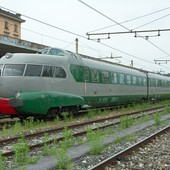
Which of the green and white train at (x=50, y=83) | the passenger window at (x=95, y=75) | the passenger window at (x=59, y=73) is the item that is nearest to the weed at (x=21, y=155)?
the green and white train at (x=50, y=83)

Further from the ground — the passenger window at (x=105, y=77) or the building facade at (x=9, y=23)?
the building facade at (x=9, y=23)

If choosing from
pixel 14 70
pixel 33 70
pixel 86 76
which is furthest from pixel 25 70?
pixel 86 76

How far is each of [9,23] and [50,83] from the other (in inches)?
2467

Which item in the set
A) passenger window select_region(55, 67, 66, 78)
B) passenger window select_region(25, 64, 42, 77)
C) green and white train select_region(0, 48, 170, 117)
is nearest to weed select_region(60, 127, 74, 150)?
green and white train select_region(0, 48, 170, 117)

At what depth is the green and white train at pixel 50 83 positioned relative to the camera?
13.8 meters

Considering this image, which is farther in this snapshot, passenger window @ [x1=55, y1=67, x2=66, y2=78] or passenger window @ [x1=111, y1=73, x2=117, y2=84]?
passenger window @ [x1=111, y1=73, x2=117, y2=84]

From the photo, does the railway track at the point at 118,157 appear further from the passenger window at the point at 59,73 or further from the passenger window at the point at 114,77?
the passenger window at the point at 114,77

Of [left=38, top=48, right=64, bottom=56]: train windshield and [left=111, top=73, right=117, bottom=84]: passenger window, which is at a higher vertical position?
[left=38, top=48, right=64, bottom=56]: train windshield

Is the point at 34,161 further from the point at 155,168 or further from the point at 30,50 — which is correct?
the point at 30,50

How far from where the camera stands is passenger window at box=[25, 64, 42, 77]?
14.2m

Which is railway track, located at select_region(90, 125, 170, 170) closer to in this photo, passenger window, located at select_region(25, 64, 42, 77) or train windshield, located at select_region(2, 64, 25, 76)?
passenger window, located at select_region(25, 64, 42, 77)

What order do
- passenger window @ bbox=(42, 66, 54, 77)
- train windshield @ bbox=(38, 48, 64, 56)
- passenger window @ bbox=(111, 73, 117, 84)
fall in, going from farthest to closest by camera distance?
passenger window @ bbox=(111, 73, 117, 84) < train windshield @ bbox=(38, 48, 64, 56) < passenger window @ bbox=(42, 66, 54, 77)

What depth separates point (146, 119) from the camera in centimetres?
1612

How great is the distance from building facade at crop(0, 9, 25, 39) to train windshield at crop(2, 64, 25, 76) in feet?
193
